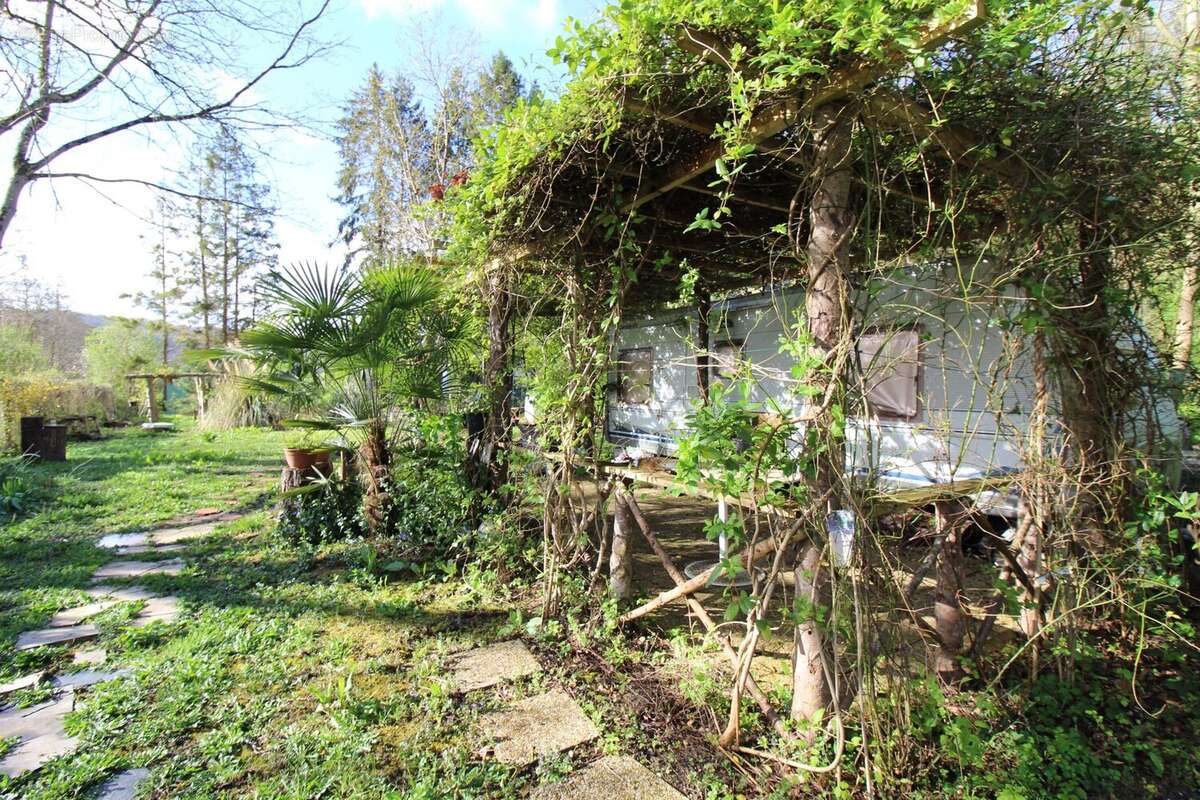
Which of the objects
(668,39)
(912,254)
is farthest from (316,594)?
(912,254)

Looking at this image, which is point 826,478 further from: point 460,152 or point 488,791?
point 460,152

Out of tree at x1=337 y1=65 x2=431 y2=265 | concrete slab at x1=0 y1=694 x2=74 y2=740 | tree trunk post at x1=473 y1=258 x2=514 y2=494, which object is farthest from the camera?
tree at x1=337 y1=65 x2=431 y2=265

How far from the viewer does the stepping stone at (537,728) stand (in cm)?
243

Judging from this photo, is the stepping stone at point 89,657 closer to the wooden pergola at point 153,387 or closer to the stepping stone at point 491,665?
the stepping stone at point 491,665

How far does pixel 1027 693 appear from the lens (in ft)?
9.01

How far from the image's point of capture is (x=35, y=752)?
2.43 m

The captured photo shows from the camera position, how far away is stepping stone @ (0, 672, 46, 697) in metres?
2.93

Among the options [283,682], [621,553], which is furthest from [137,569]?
[621,553]

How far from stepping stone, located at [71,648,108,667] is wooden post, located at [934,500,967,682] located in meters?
4.57

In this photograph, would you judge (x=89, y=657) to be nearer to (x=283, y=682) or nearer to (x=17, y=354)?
(x=283, y=682)

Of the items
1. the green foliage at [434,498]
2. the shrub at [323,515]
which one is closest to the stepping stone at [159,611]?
the shrub at [323,515]

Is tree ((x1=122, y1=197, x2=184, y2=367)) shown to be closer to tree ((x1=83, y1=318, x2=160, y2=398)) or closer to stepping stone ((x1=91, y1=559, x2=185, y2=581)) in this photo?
tree ((x1=83, y1=318, x2=160, y2=398))

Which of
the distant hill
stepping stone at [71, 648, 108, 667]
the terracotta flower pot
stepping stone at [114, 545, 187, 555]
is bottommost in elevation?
stepping stone at [71, 648, 108, 667]

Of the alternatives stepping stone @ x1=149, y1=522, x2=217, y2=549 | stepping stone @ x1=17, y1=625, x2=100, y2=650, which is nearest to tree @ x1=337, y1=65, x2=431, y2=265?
stepping stone @ x1=149, y1=522, x2=217, y2=549
